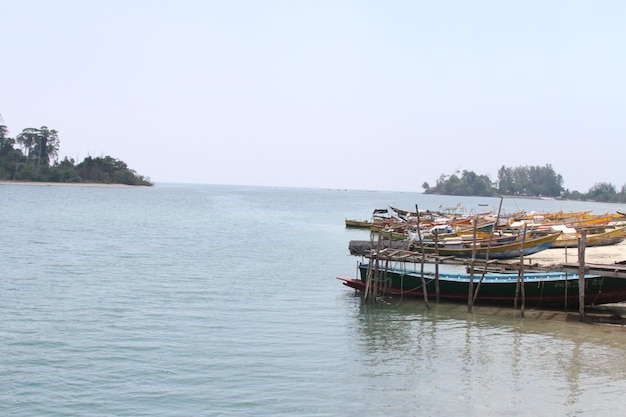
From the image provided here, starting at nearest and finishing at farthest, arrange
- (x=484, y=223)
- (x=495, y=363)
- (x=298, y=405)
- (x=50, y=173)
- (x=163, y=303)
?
(x=298, y=405) < (x=495, y=363) < (x=163, y=303) < (x=484, y=223) < (x=50, y=173)

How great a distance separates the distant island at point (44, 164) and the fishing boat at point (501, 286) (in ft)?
491

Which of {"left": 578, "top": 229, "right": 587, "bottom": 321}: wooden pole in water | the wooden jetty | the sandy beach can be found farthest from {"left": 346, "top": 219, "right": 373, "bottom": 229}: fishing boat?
{"left": 578, "top": 229, "right": 587, "bottom": 321}: wooden pole in water

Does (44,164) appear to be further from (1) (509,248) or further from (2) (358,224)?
(1) (509,248)

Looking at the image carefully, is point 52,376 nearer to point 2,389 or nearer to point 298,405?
point 2,389

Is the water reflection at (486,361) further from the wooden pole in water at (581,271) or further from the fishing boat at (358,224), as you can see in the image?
the fishing boat at (358,224)

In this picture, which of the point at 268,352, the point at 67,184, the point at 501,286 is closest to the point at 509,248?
the point at 501,286

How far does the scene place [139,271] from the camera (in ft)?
111

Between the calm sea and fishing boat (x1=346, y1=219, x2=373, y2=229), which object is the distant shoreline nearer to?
fishing boat (x1=346, y1=219, x2=373, y2=229)

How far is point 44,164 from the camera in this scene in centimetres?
16825

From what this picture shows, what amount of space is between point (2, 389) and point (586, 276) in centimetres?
1933

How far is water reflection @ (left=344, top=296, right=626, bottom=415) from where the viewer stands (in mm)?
15523

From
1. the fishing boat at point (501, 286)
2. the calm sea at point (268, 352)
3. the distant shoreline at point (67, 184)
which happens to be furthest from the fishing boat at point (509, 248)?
the distant shoreline at point (67, 184)

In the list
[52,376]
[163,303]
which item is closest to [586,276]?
[163,303]

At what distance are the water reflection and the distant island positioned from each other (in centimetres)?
15281
